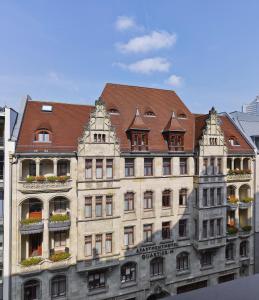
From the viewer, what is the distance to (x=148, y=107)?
33.5 metres

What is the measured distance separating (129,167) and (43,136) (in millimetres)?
9906

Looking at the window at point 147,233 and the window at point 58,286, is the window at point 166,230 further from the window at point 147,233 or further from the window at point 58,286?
the window at point 58,286

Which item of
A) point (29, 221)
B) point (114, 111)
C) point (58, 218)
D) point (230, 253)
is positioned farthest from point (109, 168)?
point (230, 253)

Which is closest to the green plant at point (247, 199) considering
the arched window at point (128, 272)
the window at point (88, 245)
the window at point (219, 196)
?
the window at point (219, 196)

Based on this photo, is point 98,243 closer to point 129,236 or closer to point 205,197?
point 129,236

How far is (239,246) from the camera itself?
34.5 meters

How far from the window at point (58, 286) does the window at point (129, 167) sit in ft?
41.6

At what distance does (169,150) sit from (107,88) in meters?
11.4

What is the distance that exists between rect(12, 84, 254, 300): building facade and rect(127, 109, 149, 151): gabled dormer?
0.12 meters

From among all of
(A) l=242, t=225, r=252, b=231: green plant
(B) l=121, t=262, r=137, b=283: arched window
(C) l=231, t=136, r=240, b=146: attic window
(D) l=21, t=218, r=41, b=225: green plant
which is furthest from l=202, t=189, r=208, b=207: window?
(D) l=21, t=218, r=41, b=225: green plant

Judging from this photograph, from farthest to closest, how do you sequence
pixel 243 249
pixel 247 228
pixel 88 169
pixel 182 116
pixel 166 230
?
1. pixel 243 249
2. pixel 182 116
3. pixel 247 228
4. pixel 166 230
5. pixel 88 169

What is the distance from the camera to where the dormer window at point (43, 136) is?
2662 centimetres

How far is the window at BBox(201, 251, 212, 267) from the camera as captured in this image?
107ft

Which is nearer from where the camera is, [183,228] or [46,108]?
[46,108]
